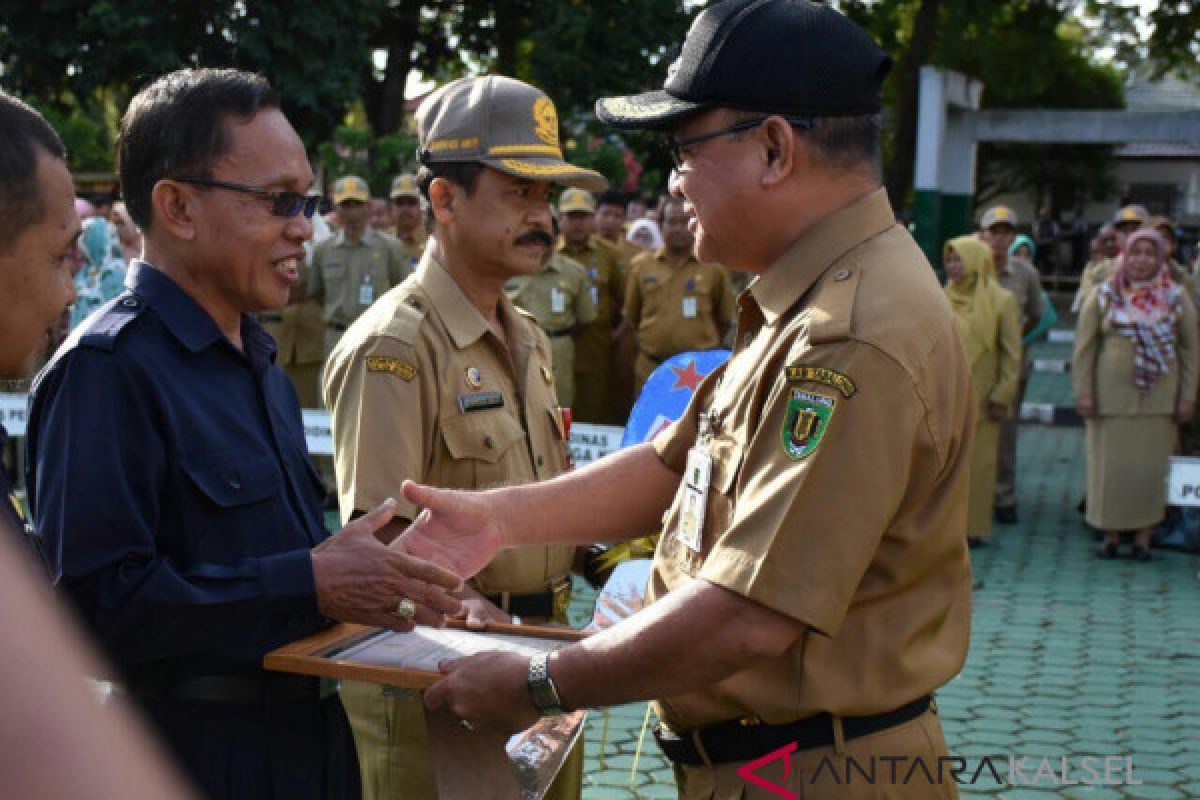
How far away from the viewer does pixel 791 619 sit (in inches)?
84.7

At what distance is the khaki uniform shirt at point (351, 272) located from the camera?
11656mm

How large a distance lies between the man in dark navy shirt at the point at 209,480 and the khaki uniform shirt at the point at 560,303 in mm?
8918

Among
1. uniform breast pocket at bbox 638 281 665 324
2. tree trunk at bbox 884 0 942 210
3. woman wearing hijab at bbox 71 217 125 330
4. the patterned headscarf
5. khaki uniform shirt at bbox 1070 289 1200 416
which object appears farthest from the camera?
tree trunk at bbox 884 0 942 210

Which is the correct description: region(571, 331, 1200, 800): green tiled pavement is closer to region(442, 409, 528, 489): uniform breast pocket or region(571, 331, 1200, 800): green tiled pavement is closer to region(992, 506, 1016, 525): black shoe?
region(992, 506, 1016, 525): black shoe

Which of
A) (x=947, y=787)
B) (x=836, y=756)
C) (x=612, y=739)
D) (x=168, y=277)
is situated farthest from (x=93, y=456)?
(x=612, y=739)

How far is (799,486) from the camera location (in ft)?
6.96

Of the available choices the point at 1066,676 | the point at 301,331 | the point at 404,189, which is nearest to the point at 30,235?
the point at 1066,676

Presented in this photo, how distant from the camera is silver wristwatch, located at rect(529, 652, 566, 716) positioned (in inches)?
91.8

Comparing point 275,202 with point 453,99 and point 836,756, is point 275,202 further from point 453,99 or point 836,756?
point 836,756

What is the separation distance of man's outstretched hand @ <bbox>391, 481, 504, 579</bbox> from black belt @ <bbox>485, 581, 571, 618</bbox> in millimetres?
434

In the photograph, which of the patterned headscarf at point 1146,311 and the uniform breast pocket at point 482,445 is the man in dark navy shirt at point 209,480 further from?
the patterned headscarf at point 1146,311

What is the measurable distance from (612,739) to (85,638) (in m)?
3.94

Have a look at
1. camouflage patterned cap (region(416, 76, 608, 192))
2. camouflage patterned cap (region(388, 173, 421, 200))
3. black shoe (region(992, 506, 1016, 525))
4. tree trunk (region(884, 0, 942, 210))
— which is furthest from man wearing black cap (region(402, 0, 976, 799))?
tree trunk (region(884, 0, 942, 210))

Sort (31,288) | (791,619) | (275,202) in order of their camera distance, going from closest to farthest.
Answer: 1. (31,288)
2. (791,619)
3. (275,202)
